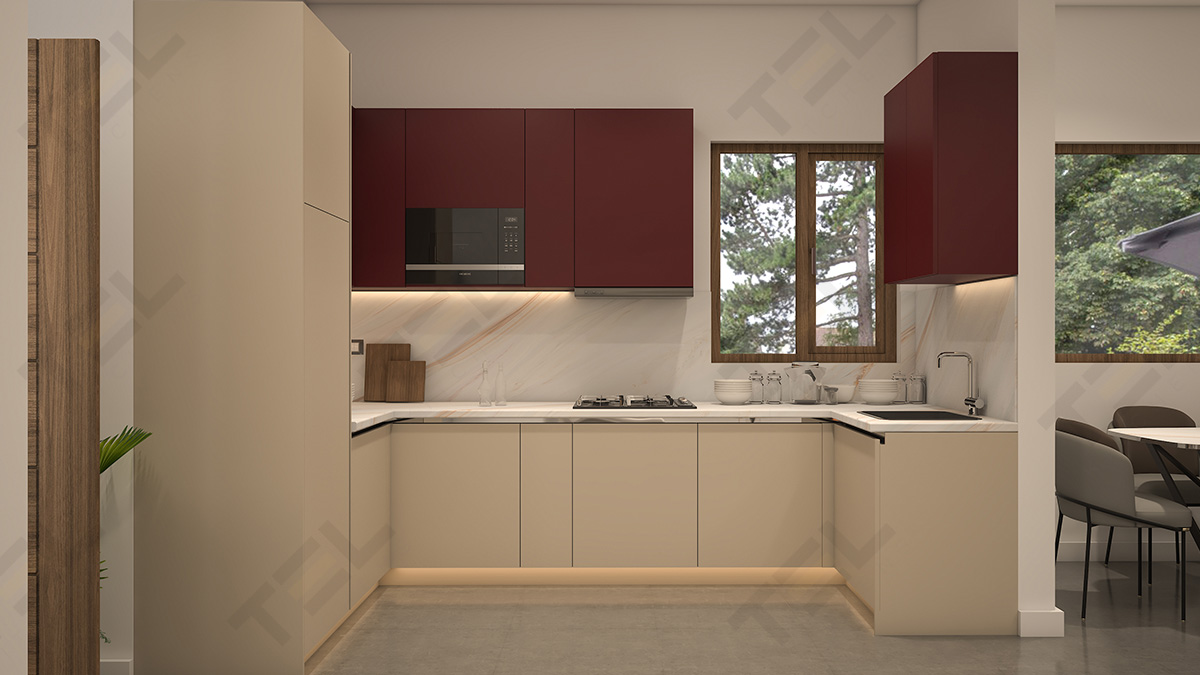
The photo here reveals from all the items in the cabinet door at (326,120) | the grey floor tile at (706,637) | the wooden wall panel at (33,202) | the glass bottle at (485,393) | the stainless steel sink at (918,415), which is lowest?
the grey floor tile at (706,637)

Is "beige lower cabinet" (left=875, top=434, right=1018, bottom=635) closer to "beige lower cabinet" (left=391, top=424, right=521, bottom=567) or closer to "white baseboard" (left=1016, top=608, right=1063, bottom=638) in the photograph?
"white baseboard" (left=1016, top=608, right=1063, bottom=638)

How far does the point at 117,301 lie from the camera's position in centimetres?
257

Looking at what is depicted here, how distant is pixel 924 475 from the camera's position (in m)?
3.04

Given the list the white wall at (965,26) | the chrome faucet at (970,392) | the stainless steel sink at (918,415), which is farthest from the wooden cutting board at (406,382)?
the white wall at (965,26)

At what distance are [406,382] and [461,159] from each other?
4.21 ft

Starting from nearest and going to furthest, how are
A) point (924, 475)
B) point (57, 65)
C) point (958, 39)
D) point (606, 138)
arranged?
point (57, 65) < point (924, 475) < point (958, 39) < point (606, 138)

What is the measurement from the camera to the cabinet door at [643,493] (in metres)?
3.59

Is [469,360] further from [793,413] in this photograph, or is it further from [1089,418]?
[1089,418]

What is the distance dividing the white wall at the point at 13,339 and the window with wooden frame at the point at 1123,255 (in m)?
4.78

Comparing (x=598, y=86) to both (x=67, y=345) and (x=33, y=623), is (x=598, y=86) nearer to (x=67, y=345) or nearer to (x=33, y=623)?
(x=67, y=345)

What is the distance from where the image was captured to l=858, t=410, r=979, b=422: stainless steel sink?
3.17 meters

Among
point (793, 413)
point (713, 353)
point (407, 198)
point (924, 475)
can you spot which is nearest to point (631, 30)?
point (407, 198)

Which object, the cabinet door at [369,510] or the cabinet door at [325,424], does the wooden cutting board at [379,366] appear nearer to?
the cabinet door at [369,510]

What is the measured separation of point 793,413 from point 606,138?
1734mm
